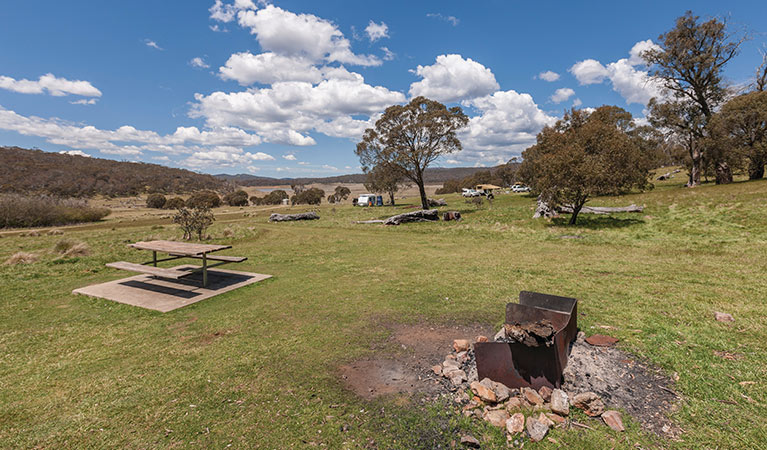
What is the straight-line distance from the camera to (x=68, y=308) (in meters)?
7.66

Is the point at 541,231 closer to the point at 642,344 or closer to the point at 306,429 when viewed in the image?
the point at 642,344

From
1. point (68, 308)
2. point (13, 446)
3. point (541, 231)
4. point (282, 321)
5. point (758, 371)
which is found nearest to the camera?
point (13, 446)

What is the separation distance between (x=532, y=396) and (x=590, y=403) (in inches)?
24.6

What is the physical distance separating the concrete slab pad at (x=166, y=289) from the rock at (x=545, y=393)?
7.83 m

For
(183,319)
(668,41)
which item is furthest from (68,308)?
(668,41)

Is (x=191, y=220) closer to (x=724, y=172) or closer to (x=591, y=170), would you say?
(x=591, y=170)

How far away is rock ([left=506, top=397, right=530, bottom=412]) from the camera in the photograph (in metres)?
3.66

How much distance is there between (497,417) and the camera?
3549 millimetres

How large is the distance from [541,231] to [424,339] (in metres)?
15.3

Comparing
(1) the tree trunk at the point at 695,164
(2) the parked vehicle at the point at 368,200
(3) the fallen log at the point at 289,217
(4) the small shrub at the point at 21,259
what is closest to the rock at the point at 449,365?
(4) the small shrub at the point at 21,259

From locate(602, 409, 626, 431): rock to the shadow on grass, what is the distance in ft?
56.6

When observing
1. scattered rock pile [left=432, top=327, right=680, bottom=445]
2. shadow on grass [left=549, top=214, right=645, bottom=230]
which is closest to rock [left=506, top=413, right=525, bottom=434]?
scattered rock pile [left=432, top=327, right=680, bottom=445]

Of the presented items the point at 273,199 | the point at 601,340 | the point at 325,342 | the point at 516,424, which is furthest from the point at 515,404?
the point at 273,199

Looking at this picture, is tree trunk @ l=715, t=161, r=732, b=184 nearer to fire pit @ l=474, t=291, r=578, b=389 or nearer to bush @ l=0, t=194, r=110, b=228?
fire pit @ l=474, t=291, r=578, b=389
